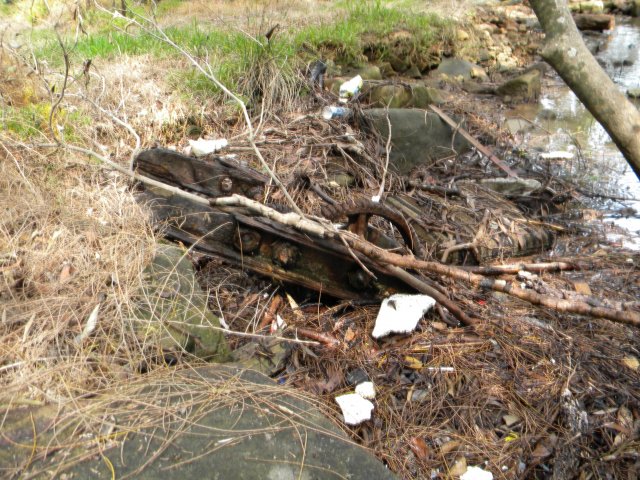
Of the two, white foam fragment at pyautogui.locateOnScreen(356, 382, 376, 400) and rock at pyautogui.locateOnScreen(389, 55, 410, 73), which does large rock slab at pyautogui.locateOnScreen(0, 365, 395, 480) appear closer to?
white foam fragment at pyautogui.locateOnScreen(356, 382, 376, 400)

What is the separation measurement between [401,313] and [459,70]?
21.7ft

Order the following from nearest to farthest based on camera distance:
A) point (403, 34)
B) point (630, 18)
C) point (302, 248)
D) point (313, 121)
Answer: point (302, 248)
point (313, 121)
point (403, 34)
point (630, 18)

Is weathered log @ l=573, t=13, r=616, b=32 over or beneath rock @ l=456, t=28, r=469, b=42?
beneath

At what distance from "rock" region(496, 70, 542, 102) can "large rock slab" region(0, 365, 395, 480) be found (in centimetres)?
720

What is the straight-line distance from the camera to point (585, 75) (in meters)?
3.51

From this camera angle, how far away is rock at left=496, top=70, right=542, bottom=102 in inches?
330

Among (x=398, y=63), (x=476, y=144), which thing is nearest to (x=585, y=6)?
(x=398, y=63)

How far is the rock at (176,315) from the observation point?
275 cm

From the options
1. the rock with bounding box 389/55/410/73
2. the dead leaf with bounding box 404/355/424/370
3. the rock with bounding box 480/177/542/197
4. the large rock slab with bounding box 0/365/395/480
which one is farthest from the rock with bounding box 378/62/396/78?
the large rock slab with bounding box 0/365/395/480

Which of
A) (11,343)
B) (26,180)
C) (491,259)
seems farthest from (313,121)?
(11,343)

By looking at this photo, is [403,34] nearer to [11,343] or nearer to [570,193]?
[570,193]

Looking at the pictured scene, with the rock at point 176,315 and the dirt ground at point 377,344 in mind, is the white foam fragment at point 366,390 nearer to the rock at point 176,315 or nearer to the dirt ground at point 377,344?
the dirt ground at point 377,344

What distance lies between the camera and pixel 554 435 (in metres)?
2.81

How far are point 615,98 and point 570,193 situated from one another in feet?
7.81
